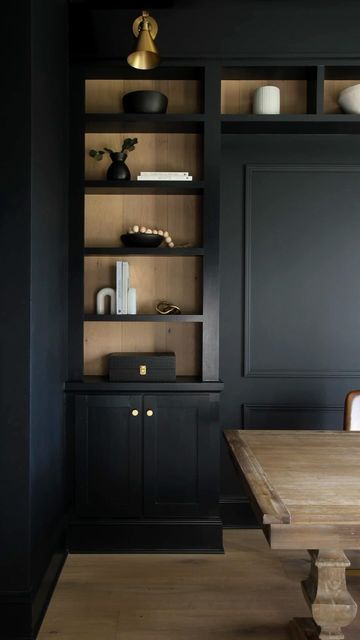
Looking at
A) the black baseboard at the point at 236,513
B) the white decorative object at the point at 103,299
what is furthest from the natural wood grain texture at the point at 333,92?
the black baseboard at the point at 236,513

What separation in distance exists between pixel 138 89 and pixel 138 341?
1.55 meters

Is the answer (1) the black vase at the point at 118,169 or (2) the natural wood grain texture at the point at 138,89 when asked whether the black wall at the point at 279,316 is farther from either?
(1) the black vase at the point at 118,169

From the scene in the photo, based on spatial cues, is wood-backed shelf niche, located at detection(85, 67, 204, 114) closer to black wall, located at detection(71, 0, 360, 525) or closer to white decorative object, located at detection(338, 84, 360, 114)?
black wall, located at detection(71, 0, 360, 525)

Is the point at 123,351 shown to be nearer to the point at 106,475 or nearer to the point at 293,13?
the point at 106,475

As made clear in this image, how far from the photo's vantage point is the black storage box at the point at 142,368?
3072 mm

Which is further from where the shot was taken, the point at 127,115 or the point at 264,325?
the point at 264,325

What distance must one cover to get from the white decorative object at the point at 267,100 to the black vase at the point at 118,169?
2.80ft

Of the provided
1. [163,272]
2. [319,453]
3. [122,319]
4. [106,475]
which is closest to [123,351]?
[122,319]

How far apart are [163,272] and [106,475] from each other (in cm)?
125

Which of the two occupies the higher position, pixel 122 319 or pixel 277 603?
pixel 122 319

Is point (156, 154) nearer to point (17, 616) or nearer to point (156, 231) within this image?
point (156, 231)

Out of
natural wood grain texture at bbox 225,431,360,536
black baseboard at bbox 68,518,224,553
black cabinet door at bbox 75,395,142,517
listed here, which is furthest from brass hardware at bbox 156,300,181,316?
black baseboard at bbox 68,518,224,553

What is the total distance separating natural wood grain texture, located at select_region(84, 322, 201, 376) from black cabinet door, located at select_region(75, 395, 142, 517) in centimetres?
40

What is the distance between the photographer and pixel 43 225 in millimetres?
2445
